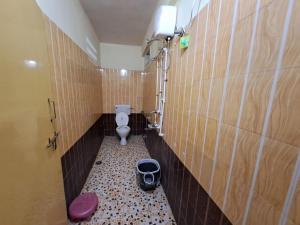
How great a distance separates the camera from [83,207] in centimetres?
141

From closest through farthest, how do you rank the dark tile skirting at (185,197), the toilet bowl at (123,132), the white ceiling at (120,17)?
the dark tile skirting at (185,197) < the white ceiling at (120,17) < the toilet bowl at (123,132)

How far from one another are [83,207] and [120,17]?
2.70m

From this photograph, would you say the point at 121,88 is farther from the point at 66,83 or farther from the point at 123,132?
the point at 66,83

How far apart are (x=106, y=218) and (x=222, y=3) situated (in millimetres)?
2038

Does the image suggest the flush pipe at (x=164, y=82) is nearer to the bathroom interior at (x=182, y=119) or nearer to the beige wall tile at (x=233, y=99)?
the bathroom interior at (x=182, y=119)

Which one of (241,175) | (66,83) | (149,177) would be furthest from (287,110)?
(149,177)

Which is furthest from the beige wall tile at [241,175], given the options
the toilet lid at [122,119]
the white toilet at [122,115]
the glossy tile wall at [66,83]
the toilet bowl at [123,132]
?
the toilet lid at [122,119]

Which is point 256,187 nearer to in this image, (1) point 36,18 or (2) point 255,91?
(2) point 255,91

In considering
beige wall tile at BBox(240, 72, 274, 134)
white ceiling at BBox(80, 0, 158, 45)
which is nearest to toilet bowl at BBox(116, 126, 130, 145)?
white ceiling at BBox(80, 0, 158, 45)

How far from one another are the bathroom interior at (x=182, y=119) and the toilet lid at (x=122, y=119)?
1.61m

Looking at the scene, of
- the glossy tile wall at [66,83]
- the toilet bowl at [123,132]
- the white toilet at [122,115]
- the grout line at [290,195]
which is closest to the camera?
the grout line at [290,195]

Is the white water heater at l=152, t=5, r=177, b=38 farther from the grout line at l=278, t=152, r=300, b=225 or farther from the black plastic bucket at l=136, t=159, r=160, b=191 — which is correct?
the black plastic bucket at l=136, t=159, r=160, b=191

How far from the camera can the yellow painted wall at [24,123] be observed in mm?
586

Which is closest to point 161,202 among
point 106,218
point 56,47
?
point 106,218
